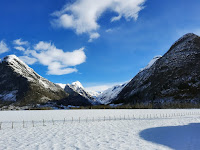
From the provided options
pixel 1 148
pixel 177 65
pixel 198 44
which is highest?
pixel 198 44

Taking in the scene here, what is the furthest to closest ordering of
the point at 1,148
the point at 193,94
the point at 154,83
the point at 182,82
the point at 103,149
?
the point at 154,83 → the point at 182,82 → the point at 193,94 → the point at 1,148 → the point at 103,149

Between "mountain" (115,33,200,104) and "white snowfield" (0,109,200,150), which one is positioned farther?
"mountain" (115,33,200,104)

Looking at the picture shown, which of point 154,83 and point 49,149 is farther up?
point 154,83

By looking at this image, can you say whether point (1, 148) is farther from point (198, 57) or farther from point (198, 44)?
point (198, 44)

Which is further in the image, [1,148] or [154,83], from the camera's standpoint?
[154,83]

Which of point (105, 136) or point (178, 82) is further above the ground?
point (178, 82)

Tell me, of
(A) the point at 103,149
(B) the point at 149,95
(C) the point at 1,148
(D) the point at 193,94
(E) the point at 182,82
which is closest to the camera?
(A) the point at 103,149

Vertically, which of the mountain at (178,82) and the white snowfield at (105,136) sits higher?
the mountain at (178,82)

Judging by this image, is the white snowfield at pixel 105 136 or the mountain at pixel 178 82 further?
the mountain at pixel 178 82

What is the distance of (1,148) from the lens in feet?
56.7

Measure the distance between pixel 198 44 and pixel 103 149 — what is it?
225 m

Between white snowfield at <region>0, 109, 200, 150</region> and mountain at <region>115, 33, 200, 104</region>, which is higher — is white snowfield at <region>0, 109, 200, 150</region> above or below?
below

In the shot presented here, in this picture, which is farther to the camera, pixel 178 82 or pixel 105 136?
pixel 178 82

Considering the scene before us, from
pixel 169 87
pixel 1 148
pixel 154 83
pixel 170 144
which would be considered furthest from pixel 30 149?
pixel 154 83
